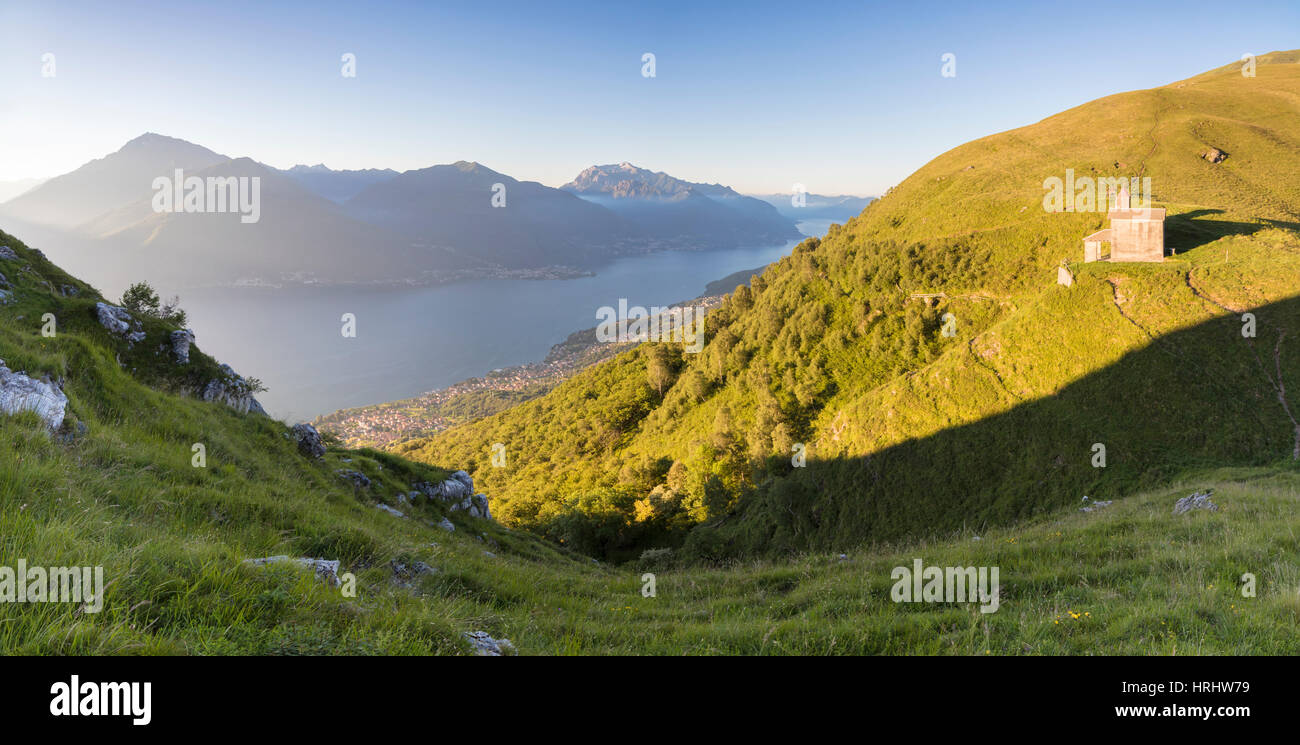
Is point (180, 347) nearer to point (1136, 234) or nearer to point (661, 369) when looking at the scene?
point (1136, 234)

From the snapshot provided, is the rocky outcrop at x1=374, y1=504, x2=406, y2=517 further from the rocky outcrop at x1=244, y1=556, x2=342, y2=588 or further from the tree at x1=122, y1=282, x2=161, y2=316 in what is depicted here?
the tree at x1=122, y1=282, x2=161, y2=316

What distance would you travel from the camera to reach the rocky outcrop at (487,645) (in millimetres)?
4160

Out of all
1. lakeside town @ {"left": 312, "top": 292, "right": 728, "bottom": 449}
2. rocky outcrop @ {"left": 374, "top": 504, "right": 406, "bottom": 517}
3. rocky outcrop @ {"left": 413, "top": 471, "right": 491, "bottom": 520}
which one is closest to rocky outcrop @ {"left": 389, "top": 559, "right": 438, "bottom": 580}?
rocky outcrop @ {"left": 374, "top": 504, "right": 406, "bottom": 517}

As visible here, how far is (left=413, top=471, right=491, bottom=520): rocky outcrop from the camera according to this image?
64.1 feet

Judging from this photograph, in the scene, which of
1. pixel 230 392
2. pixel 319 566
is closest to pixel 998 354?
pixel 319 566

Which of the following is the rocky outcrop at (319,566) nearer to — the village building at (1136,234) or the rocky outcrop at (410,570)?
the rocky outcrop at (410,570)

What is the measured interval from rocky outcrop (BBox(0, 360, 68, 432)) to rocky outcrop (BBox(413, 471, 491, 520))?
1198cm

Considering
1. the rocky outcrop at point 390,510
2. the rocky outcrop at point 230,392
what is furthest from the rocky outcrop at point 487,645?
the rocky outcrop at point 230,392

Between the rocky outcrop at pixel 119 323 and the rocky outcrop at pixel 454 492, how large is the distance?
9.73 metres

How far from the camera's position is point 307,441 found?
50.3ft

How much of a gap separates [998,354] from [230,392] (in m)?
45.1
